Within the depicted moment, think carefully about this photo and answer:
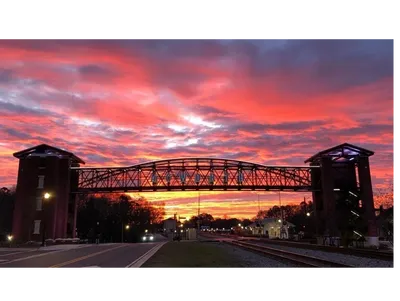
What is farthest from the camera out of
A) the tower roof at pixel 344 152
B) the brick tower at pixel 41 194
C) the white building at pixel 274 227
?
the white building at pixel 274 227

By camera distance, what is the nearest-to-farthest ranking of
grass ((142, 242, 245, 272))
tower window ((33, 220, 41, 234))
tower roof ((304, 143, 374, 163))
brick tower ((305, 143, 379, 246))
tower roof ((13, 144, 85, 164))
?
grass ((142, 242, 245, 272)) < brick tower ((305, 143, 379, 246)) < tower window ((33, 220, 41, 234)) < tower roof ((13, 144, 85, 164)) < tower roof ((304, 143, 374, 163))

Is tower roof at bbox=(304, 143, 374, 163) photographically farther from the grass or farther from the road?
the road

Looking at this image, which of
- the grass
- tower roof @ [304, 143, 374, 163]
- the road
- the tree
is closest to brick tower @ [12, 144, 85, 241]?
the tree

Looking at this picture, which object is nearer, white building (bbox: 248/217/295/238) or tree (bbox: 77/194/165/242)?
tree (bbox: 77/194/165/242)

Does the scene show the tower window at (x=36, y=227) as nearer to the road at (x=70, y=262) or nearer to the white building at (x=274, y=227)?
the road at (x=70, y=262)

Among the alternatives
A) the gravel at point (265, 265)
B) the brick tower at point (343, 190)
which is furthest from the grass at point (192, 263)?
the brick tower at point (343, 190)

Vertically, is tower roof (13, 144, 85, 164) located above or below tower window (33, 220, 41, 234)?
above

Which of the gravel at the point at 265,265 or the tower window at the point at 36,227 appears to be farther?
the tower window at the point at 36,227

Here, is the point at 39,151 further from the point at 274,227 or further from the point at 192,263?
the point at 274,227

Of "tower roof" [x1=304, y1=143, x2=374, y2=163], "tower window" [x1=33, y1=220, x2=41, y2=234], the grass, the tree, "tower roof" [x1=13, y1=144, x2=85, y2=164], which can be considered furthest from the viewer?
the tree

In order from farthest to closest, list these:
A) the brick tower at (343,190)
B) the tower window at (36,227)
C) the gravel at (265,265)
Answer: the tower window at (36,227) < the brick tower at (343,190) < the gravel at (265,265)
